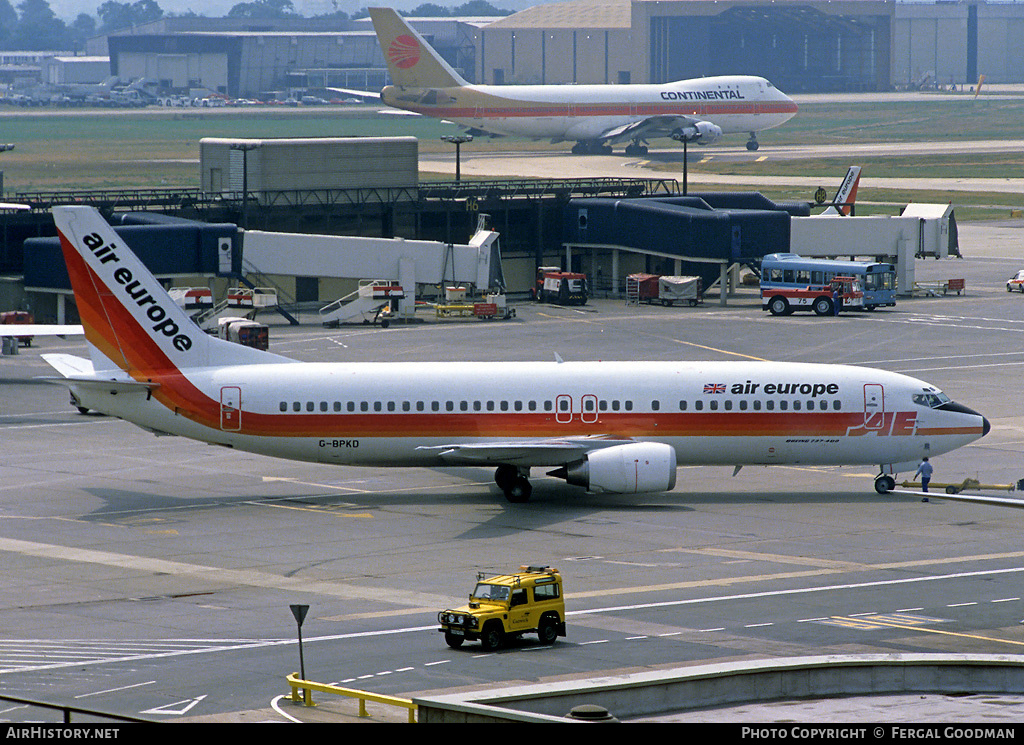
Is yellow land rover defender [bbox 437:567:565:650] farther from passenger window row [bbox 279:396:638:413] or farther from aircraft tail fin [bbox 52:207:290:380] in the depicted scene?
aircraft tail fin [bbox 52:207:290:380]

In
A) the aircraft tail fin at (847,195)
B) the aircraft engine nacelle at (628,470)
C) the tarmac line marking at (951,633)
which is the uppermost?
the aircraft tail fin at (847,195)

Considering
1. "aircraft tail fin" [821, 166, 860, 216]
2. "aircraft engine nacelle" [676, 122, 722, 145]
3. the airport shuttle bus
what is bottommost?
the airport shuttle bus

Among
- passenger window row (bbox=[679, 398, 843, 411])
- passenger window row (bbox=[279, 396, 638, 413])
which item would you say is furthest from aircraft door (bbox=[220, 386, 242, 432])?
passenger window row (bbox=[679, 398, 843, 411])

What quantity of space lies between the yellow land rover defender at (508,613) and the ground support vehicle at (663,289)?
74600mm

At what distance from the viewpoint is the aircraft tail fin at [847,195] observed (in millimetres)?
125875

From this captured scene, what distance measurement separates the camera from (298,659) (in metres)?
32.3

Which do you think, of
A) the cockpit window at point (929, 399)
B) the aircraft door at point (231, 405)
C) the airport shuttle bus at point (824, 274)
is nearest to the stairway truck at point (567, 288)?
the airport shuttle bus at point (824, 274)

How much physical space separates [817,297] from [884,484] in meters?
52.4

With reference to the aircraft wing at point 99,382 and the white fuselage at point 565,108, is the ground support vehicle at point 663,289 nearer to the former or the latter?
the aircraft wing at point 99,382

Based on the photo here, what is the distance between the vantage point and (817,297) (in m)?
103

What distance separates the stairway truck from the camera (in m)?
109

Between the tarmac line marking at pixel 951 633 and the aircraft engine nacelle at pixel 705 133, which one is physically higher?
the aircraft engine nacelle at pixel 705 133

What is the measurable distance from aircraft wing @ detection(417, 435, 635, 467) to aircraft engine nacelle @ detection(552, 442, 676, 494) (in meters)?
0.58

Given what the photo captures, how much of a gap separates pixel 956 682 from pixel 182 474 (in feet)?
116
